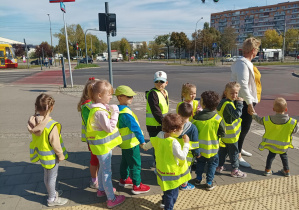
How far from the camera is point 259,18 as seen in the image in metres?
108

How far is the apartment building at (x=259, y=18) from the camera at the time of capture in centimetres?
9900

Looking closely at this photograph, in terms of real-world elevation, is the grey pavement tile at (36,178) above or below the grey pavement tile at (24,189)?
above

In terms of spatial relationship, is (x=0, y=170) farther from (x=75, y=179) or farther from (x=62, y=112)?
(x=62, y=112)

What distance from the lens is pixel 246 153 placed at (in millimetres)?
4051

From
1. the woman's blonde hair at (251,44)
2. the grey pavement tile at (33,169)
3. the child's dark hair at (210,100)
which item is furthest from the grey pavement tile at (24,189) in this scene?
the woman's blonde hair at (251,44)

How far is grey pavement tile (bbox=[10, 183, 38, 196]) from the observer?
3008 millimetres

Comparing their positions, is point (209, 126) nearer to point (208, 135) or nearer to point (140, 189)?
point (208, 135)

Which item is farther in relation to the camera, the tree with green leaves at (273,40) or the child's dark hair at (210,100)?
the tree with green leaves at (273,40)

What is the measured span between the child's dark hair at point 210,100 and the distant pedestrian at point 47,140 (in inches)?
69.4

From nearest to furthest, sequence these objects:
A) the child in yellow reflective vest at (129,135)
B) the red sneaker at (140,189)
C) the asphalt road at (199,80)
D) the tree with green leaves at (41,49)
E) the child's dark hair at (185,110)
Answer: the child's dark hair at (185,110) → the child in yellow reflective vest at (129,135) → the red sneaker at (140,189) → the asphalt road at (199,80) → the tree with green leaves at (41,49)

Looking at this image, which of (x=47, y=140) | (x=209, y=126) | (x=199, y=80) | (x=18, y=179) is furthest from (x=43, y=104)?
(x=199, y=80)

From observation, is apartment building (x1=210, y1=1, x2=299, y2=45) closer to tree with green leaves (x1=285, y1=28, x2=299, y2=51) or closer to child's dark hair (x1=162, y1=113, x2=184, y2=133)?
tree with green leaves (x1=285, y1=28, x2=299, y2=51)

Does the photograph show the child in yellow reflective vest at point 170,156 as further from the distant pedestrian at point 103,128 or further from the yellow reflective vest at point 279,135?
the yellow reflective vest at point 279,135

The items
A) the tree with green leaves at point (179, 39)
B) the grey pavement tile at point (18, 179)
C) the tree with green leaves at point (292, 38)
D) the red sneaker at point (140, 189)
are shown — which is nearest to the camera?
the red sneaker at point (140, 189)
